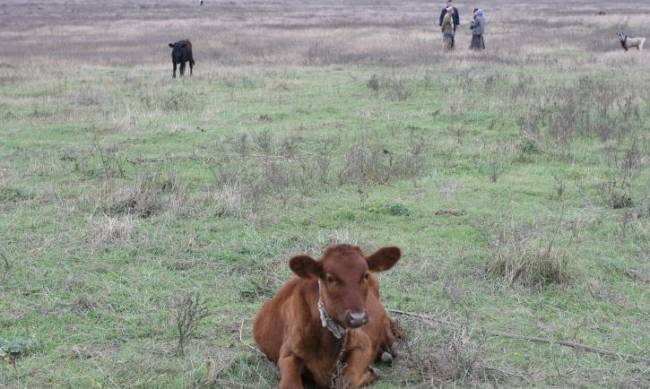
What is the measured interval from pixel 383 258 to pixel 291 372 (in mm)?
762

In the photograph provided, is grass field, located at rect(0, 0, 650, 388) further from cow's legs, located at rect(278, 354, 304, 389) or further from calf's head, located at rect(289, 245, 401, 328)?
calf's head, located at rect(289, 245, 401, 328)

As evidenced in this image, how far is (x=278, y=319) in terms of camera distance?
5.03 m

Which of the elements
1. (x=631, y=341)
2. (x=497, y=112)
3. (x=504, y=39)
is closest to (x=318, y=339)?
(x=631, y=341)

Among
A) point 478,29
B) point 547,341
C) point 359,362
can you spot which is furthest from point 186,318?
point 478,29

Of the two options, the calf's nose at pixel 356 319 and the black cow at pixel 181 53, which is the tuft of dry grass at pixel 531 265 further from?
the black cow at pixel 181 53

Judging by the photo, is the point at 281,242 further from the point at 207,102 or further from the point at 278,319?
the point at 207,102

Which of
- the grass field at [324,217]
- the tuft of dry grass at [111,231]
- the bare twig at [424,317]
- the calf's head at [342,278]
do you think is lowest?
the grass field at [324,217]

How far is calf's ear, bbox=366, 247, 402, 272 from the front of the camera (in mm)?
4492

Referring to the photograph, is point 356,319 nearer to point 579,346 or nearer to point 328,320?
point 328,320

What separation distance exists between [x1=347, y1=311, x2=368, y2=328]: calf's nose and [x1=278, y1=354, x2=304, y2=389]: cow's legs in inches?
23.4

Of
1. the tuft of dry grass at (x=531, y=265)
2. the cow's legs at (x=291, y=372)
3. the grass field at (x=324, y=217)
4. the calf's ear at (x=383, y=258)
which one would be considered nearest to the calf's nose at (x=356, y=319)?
the calf's ear at (x=383, y=258)

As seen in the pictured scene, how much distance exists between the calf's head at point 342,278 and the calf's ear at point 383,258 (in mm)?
99

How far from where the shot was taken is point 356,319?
407 centimetres

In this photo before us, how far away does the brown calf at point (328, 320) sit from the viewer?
422 cm
